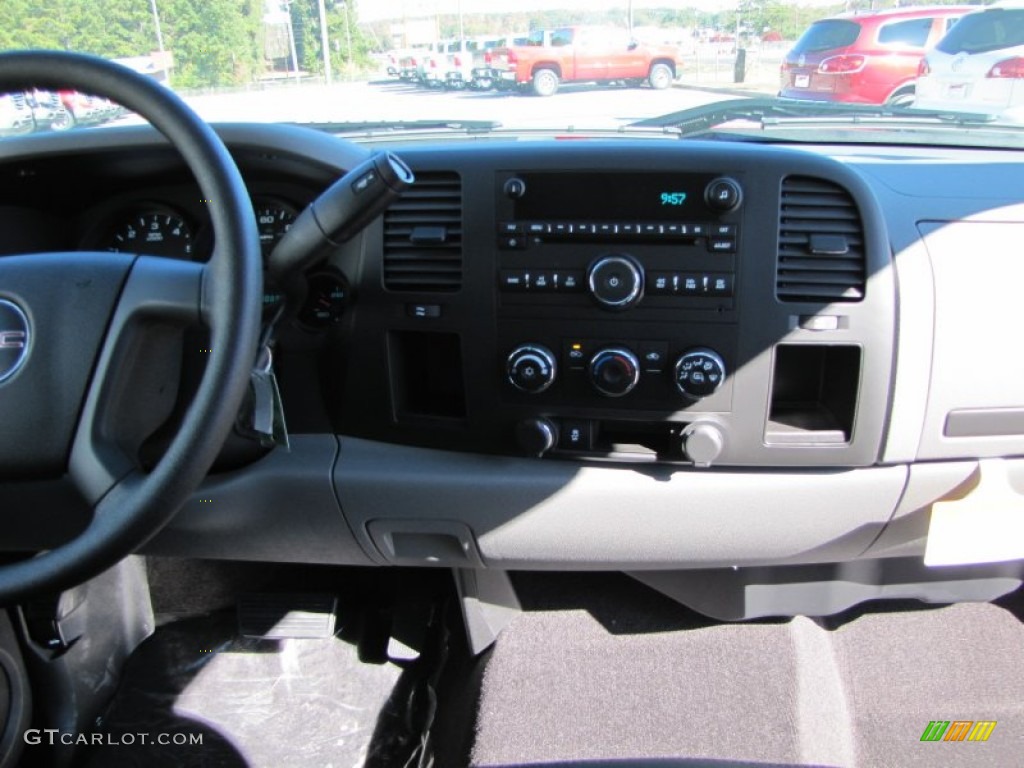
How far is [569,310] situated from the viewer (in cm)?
164

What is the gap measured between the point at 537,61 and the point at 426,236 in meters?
0.87

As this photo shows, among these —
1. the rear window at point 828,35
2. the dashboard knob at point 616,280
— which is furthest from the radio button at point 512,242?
the rear window at point 828,35

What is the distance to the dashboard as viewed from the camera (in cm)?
158

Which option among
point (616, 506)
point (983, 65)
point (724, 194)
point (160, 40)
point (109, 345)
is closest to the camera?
point (109, 345)

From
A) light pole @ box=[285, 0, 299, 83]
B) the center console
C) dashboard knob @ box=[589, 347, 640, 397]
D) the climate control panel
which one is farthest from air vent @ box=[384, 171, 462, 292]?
light pole @ box=[285, 0, 299, 83]

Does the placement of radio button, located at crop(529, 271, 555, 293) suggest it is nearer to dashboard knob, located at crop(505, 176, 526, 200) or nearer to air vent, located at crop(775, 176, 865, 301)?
dashboard knob, located at crop(505, 176, 526, 200)

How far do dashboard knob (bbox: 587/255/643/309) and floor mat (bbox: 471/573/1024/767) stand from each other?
1043 millimetres

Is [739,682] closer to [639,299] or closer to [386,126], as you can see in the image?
[639,299]

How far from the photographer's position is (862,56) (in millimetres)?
2412

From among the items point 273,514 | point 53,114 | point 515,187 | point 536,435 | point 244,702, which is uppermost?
point 53,114

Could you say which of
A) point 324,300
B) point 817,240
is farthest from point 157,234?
point 817,240

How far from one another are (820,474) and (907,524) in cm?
27

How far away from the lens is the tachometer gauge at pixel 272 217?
178 cm

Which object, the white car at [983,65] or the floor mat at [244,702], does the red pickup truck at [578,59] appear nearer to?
the white car at [983,65]
